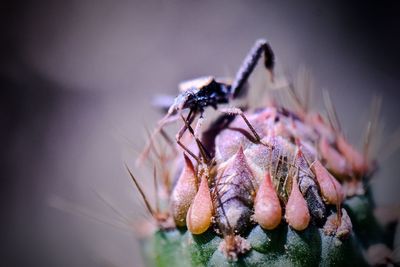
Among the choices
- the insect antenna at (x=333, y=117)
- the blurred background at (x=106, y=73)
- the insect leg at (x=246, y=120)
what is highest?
the insect leg at (x=246, y=120)

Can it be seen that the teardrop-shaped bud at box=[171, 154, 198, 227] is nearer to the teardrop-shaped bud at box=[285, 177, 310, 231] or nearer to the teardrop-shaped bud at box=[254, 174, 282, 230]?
the teardrop-shaped bud at box=[254, 174, 282, 230]

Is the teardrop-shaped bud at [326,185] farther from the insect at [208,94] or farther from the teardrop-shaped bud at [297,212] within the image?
the insect at [208,94]

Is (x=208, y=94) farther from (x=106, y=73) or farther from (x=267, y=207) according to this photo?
(x=106, y=73)

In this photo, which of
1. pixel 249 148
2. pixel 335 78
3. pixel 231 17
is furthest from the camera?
pixel 231 17

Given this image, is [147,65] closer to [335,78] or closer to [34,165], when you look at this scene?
[34,165]

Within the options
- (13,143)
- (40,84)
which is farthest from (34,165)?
(40,84)

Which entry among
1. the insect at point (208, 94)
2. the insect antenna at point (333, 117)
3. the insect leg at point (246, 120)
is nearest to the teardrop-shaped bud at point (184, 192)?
the insect at point (208, 94)
